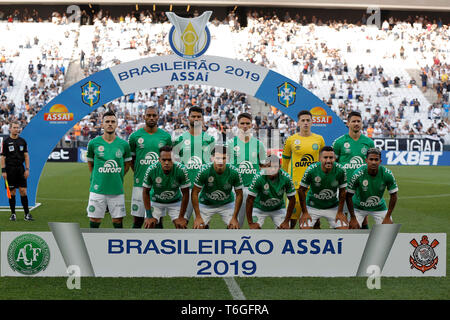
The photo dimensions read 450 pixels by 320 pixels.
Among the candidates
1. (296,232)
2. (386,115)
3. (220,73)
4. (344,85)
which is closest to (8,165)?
(220,73)

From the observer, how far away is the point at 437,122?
3055cm

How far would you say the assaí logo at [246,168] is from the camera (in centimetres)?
787

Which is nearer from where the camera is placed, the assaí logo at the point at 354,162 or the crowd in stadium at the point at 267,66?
the assaí logo at the point at 354,162

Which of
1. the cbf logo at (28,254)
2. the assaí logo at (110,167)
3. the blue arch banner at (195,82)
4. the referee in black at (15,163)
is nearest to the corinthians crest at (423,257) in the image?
the cbf logo at (28,254)

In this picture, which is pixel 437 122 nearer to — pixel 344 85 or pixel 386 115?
pixel 386 115

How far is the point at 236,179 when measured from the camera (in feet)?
22.7

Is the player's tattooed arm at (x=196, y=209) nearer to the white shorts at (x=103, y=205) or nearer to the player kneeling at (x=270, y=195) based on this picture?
the player kneeling at (x=270, y=195)

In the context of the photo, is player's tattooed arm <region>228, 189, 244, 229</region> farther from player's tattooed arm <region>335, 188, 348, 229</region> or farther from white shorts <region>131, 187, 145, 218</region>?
white shorts <region>131, 187, 145, 218</region>

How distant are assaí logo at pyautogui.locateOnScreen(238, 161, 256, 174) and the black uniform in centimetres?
451

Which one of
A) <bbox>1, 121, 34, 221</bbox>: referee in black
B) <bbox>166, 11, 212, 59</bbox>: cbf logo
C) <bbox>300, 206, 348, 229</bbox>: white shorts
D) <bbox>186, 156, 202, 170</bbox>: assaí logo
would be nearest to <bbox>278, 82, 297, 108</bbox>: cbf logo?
<bbox>166, 11, 212, 59</bbox>: cbf logo

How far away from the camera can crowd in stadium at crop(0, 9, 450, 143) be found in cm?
2922

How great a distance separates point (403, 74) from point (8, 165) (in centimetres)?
3011

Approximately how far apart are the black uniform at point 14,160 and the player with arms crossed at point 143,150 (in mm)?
3158

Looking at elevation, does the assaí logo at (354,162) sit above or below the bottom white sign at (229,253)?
above
